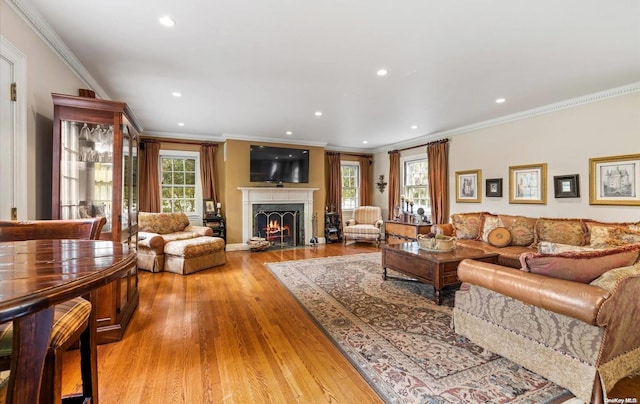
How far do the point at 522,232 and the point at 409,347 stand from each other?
115 inches

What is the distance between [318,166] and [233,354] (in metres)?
5.16

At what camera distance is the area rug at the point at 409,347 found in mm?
1675

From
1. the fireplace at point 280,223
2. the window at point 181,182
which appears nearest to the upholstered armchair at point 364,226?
the fireplace at point 280,223

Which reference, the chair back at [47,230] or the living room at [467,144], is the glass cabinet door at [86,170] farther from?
the chair back at [47,230]

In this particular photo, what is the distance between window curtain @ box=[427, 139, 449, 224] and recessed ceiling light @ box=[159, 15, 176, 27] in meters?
5.08

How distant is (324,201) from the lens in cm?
703

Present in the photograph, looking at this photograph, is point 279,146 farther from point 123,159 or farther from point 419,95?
point 123,159

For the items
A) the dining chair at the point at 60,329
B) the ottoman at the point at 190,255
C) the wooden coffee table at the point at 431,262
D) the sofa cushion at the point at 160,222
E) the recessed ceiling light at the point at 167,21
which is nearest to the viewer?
the dining chair at the point at 60,329

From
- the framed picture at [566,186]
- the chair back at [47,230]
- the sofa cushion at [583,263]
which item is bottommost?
the sofa cushion at [583,263]

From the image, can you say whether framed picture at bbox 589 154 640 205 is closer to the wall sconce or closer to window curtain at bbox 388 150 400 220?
window curtain at bbox 388 150 400 220

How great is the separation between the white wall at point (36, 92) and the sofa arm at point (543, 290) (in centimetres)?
334

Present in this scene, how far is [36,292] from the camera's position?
0.63m

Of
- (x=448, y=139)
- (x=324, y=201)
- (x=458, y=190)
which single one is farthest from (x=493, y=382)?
(x=324, y=201)

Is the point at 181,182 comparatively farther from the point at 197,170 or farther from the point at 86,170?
the point at 86,170
